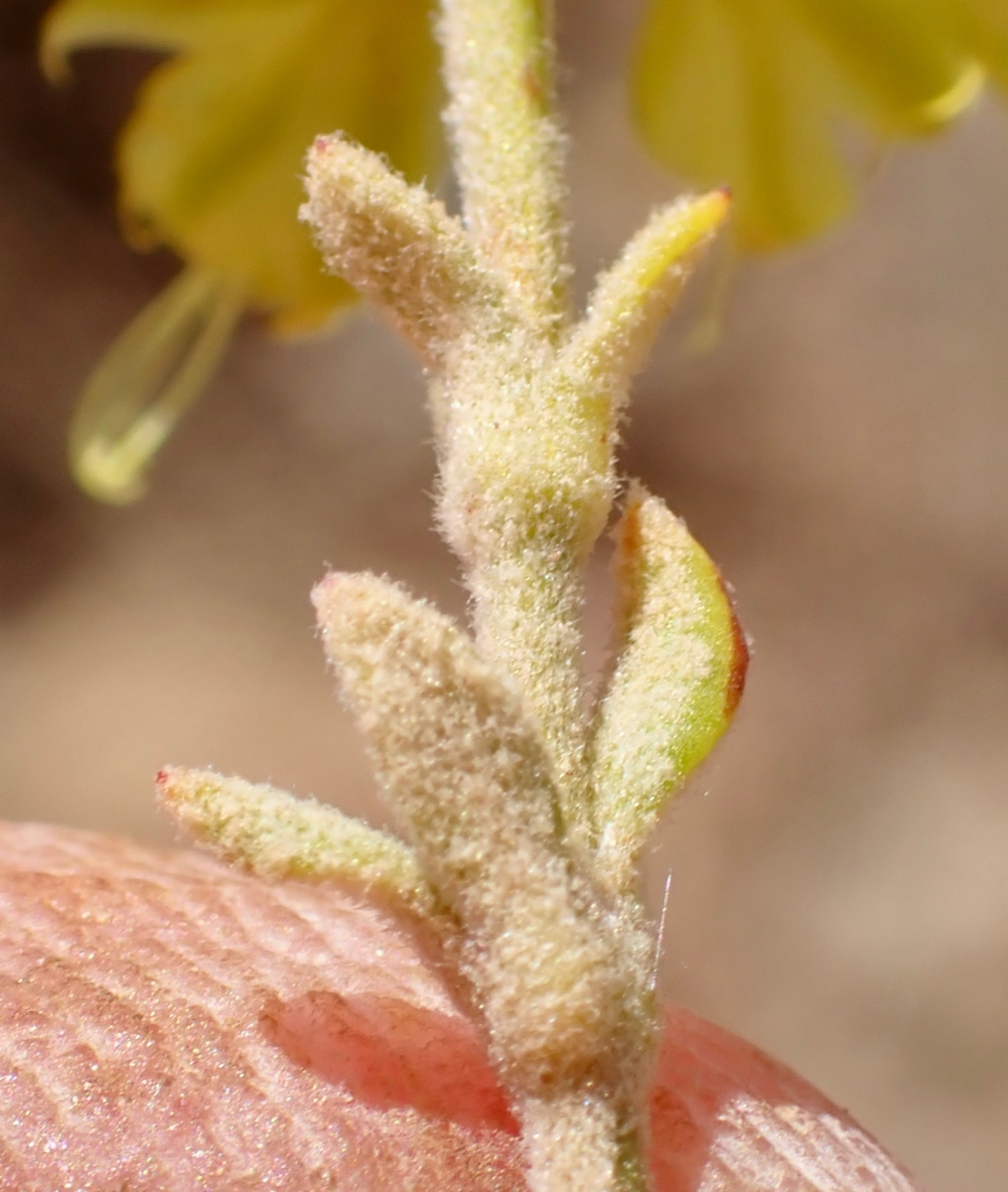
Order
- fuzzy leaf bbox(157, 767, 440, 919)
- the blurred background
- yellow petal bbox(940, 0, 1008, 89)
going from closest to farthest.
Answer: fuzzy leaf bbox(157, 767, 440, 919) < yellow petal bbox(940, 0, 1008, 89) < the blurred background

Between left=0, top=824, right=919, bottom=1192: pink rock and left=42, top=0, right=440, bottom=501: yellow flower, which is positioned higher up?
left=42, top=0, right=440, bottom=501: yellow flower

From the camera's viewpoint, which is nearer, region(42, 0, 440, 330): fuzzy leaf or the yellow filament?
region(42, 0, 440, 330): fuzzy leaf

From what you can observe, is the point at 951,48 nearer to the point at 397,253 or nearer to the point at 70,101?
the point at 397,253

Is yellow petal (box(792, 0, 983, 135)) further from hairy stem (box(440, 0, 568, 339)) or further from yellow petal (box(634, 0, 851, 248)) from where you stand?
hairy stem (box(440, 0, 568, 339))

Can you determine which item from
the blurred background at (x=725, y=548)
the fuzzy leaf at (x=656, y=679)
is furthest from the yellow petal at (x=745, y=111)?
the blurred background at (x=725, y=548)

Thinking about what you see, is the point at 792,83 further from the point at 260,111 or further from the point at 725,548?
the point at 725,548

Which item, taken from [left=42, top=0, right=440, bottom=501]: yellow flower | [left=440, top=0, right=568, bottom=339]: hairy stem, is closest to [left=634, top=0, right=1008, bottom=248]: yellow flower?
[left=42, top=0, right=440, bottom=501]: yellow flower

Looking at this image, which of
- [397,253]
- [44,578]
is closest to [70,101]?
[44,578]
